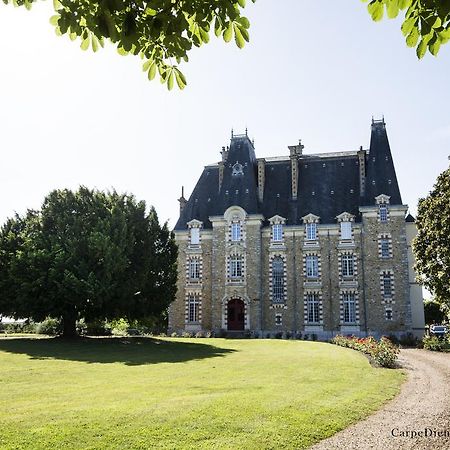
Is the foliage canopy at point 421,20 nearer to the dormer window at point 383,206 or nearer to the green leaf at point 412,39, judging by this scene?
the green leaf at point 412,39

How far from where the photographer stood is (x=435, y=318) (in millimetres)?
57406

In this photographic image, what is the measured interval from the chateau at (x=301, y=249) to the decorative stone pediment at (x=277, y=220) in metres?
0.09

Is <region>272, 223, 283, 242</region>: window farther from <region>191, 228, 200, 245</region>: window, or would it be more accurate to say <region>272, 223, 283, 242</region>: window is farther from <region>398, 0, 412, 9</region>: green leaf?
<region>398, 0, 412, 9</region>: green leaf

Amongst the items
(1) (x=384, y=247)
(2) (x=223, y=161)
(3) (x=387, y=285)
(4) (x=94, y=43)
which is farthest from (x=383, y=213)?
(4) (x=94, y=43)

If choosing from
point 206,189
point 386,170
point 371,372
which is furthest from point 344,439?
point 206,189

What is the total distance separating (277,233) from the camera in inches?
Result: 1737

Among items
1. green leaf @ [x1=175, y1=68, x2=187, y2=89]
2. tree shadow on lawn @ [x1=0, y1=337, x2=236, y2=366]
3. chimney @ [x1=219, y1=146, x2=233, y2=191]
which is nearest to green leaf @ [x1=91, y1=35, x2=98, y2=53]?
green leaf @ [x1=175, y1=68, x2=187, y2=89]

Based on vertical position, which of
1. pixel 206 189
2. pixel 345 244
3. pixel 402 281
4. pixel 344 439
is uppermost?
pixel 206 189

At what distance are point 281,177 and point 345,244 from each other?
925 cm

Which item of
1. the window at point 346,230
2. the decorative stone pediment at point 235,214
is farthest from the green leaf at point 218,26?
the decorative stone pediment at point 235,214

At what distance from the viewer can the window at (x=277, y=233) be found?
44.0 m

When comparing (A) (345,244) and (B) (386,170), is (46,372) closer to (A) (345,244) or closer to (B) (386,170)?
(A) (345,244)

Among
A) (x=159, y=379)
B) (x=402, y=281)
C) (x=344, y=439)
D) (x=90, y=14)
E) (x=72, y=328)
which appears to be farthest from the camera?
(x=402, y=281)

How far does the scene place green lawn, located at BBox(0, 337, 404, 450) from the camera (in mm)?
8508
